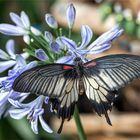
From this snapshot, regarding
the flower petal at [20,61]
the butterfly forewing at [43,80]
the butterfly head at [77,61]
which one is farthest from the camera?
the flower petal at [20,61]

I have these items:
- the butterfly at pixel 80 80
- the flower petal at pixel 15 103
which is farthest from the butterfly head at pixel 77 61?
the flower petal at pixel 15 103

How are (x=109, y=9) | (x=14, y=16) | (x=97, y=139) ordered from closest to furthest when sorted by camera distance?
(x=14, y=16)
(x=109, y=9)
(x=97, y=139)

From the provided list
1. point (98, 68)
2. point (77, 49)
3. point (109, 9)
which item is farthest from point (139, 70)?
point (109, 9)

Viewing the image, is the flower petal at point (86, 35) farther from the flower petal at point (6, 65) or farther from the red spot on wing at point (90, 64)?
the flower petal at point (6, 65)

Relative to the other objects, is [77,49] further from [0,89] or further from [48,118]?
[48,118]

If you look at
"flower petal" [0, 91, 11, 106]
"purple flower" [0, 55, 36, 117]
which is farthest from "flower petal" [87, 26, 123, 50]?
"flower petal" [0, 91, 11, 106]
